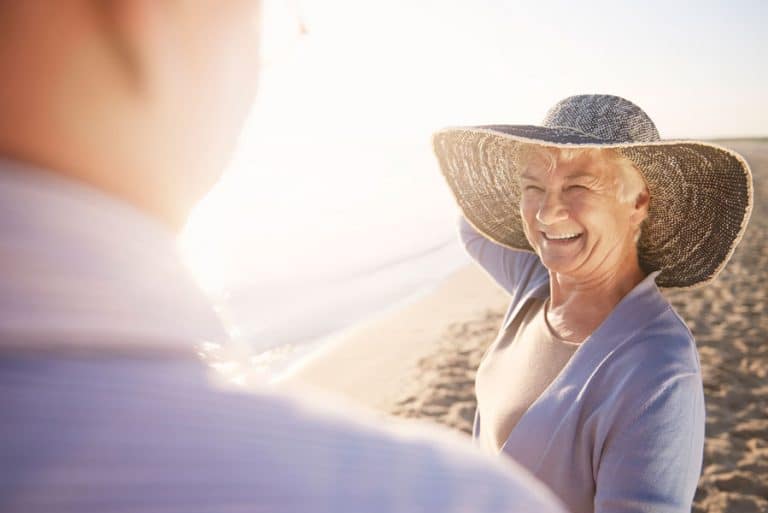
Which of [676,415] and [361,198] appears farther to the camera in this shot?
[361,198]

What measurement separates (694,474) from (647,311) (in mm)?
495

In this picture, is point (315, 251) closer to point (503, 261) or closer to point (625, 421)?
point (503, 261)

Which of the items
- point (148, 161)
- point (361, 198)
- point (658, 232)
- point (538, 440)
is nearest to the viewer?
point (148, 161)

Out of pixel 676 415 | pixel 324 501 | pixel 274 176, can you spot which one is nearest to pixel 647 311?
pixel 676 415

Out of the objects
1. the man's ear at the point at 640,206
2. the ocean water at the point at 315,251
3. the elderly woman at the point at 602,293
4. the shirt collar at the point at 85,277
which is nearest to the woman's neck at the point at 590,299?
the elderly woman at the point at 602,293

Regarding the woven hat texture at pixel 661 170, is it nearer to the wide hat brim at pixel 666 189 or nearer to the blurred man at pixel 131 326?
the wide hat brim at pixel 666 189

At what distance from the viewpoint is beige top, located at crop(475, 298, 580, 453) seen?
1919 mm

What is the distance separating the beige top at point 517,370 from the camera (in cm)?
192

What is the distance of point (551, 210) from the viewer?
2.02m

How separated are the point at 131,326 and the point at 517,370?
1.87 meters

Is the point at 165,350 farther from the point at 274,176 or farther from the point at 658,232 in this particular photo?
the point at 274,176

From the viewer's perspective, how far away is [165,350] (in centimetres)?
37

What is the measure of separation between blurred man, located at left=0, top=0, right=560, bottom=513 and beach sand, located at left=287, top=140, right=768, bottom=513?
13.5ft

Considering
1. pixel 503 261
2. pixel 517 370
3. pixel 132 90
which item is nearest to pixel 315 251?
pixel 503 261
